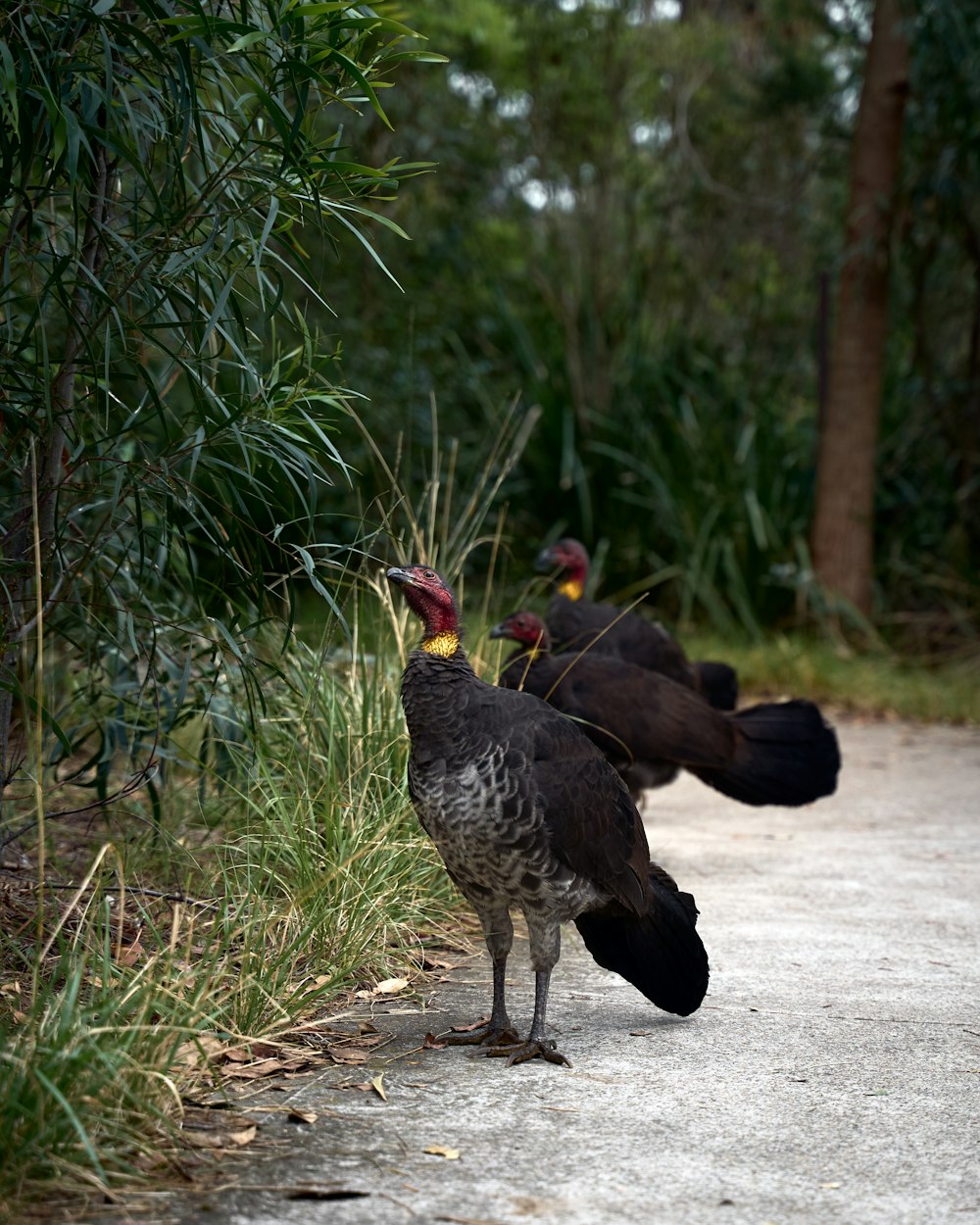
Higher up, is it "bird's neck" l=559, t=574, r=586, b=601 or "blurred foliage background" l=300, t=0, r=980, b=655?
"blurred foliage background" l=300, t=0, r=980, b=655

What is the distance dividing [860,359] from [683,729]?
223 inches

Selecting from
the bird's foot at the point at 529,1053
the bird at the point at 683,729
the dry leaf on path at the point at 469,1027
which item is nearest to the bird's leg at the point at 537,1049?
the bird's foot at the point at 529,1053

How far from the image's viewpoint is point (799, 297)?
14172 mm

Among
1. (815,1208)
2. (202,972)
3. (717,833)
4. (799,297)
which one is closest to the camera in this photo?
(815,1208)

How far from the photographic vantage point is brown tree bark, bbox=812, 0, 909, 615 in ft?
34.2

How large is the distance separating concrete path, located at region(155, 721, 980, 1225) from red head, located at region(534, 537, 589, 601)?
2.53 meters

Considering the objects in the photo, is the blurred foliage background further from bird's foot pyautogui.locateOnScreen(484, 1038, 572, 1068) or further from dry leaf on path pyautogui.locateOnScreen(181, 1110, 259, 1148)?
dry leaf on path pyautogui.locateOnScreen(181, 1110, 259, 1148)

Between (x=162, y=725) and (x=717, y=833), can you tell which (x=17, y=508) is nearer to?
(x=162, y=725)

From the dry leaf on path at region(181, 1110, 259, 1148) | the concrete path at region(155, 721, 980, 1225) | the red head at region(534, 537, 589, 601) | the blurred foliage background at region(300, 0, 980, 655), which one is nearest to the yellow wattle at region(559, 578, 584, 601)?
the red head at region(534, 537, 589, 601)

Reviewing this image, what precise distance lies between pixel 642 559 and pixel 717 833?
4970mm

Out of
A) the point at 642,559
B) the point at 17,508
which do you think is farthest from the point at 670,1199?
the point at 642,559

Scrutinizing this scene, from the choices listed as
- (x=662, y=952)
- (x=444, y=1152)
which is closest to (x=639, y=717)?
(x=662, y=952)

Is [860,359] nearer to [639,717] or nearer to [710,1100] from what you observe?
[639,717]

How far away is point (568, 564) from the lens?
24.7ft
